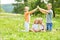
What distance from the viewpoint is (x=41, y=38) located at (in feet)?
28.0

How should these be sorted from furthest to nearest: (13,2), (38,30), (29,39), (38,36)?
(13,2) < (38,30) < (38,36) < (29,39)

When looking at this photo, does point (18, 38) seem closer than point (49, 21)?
Yes

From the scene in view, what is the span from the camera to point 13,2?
2878 cm

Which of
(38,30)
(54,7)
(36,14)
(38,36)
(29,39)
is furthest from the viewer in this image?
(54,7)

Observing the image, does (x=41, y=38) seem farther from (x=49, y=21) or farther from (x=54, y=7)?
(x=54, y=7)

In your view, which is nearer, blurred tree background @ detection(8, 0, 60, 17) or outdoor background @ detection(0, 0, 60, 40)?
outdoor background @ detection(0, 0, 60, 40)

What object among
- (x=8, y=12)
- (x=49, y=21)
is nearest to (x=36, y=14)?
(x=8, y=12)

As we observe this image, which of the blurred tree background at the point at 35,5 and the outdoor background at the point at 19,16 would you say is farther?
the blurred tree background at the point at 35,5

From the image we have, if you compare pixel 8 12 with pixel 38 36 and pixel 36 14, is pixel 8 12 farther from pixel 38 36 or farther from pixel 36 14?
pixel 38 36

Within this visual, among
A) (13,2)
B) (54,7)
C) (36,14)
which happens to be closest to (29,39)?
(36,14)

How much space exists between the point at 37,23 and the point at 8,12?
1692cm

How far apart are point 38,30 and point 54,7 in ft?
51.6

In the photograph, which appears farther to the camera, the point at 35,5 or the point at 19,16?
the point at 35,5

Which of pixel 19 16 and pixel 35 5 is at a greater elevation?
pixel 35 5
